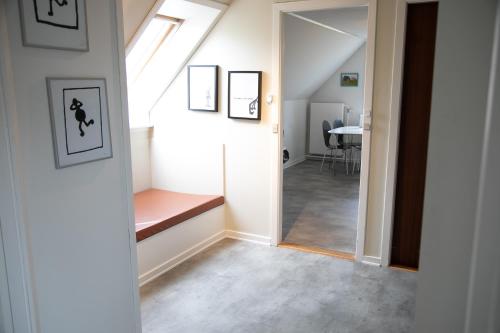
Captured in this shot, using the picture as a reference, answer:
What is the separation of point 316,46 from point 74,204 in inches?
195

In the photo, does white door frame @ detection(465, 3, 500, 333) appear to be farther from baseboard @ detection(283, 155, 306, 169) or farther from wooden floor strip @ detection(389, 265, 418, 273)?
baseboard @ detection(283, 155, 306, 169)

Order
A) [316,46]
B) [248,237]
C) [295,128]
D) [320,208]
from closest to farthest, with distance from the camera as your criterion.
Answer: [248,237] → [320,208] → [316,46] → [295,128]

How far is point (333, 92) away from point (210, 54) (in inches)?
176

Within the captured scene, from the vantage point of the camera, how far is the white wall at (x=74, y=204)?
1.44 meters

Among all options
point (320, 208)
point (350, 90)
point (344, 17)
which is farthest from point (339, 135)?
point (344, 17)

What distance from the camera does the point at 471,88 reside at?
0.48 meters

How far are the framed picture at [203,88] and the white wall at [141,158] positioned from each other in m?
0.61

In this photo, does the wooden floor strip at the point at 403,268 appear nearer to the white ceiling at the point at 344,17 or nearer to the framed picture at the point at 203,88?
the framed picture at the point at 203,88

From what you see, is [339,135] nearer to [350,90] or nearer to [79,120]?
[350,90]

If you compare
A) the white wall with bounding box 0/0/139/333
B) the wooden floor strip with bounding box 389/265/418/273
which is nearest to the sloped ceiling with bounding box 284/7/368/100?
the wooden floor strip with bounding box 389/265/418/273

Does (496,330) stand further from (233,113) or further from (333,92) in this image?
(333,92)

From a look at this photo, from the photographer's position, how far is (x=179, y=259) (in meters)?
3.51

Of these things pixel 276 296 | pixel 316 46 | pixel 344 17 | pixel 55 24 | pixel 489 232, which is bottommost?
pixel 276 296

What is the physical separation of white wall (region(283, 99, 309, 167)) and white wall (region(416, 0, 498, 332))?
646 cm
